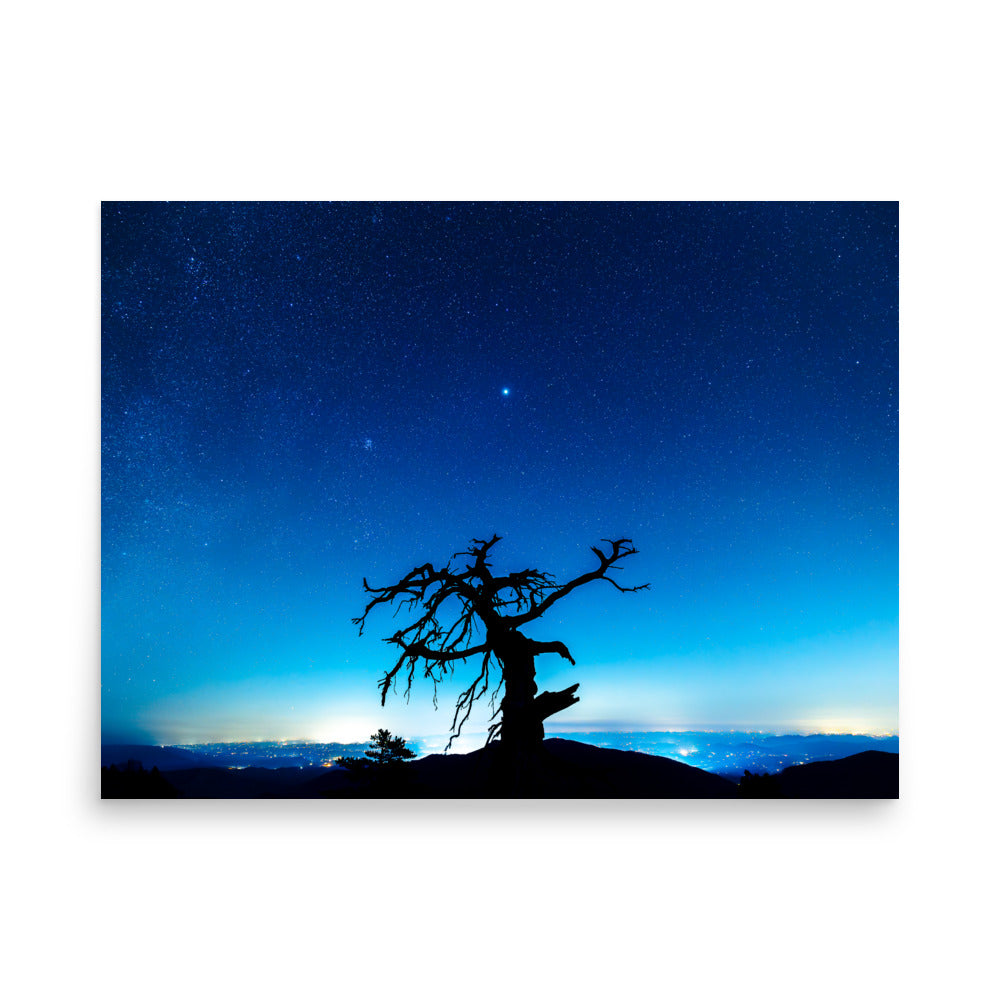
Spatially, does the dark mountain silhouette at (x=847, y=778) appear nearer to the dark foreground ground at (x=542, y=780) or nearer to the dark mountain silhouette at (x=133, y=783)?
the dark foreground ground at (x=542, y=780)

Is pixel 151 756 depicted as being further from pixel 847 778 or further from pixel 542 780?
pixel 847 778

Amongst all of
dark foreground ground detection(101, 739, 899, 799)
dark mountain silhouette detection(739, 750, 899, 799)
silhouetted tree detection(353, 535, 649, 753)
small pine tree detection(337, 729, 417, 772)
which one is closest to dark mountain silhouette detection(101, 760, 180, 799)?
dark foreground ground detection(101, 739, 899, 799)

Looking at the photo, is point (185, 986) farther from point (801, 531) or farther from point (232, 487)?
point (801, 531)

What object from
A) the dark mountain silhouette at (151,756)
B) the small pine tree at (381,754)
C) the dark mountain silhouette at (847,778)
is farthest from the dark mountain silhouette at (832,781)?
the dark mountain silhouette at (151,756)

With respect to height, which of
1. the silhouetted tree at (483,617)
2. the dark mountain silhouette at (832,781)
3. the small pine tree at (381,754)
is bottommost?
the dark mountain silhouette at (832,781)

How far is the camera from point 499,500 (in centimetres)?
266

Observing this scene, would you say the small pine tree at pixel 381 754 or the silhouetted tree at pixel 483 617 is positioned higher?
the silhouetted tree at pixel 483 617

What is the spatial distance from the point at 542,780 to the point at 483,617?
0.51 metres

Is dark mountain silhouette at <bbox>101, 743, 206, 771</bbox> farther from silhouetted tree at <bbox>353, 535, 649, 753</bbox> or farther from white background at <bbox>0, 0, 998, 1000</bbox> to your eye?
silhouetted tree at <bbox>353, 535, 649, 753</bbox>
